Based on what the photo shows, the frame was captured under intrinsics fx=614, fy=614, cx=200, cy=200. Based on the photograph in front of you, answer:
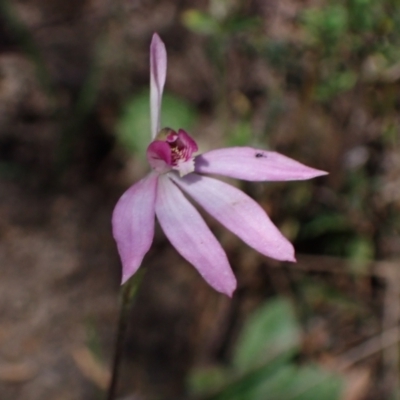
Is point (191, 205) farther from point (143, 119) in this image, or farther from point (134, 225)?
point (143, 119)

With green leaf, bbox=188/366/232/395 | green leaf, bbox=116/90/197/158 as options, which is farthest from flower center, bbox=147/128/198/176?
green leaf, bbox=116/90/197/158

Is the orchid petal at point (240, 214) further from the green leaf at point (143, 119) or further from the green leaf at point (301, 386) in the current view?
the green leaf at point (143, 119)

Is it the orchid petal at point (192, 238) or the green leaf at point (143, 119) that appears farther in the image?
the green leaf at point (143, 119)

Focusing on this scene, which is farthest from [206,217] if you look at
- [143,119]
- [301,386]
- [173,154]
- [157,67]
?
[157,67]

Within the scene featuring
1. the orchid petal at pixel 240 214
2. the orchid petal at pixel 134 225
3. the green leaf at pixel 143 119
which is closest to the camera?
the orchid petal at pixel 134 225

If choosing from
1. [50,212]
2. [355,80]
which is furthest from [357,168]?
[50,212]

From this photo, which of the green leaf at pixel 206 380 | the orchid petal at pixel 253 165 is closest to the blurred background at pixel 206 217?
the green leaf at pixel 206 380

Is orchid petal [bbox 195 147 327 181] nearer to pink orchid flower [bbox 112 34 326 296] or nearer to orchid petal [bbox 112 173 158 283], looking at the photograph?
pink orchid flower [bbox 112 34 326 296]

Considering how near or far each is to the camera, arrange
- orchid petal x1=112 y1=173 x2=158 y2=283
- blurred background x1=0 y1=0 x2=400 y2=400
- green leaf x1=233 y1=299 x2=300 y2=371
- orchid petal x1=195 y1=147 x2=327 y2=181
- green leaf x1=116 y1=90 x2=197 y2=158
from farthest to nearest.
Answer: green leaf x1=116 y1=90 x2=197 y2=158
green leaf x1=233 y1=299 x2=300 y2=371
blurred background x1=0 y1=0 x2=400 y2=400
orchid petal x1=195 y1=147 x2=327 y2=181
orchid petal x1=112 y1=173 x2=158 y2=283
